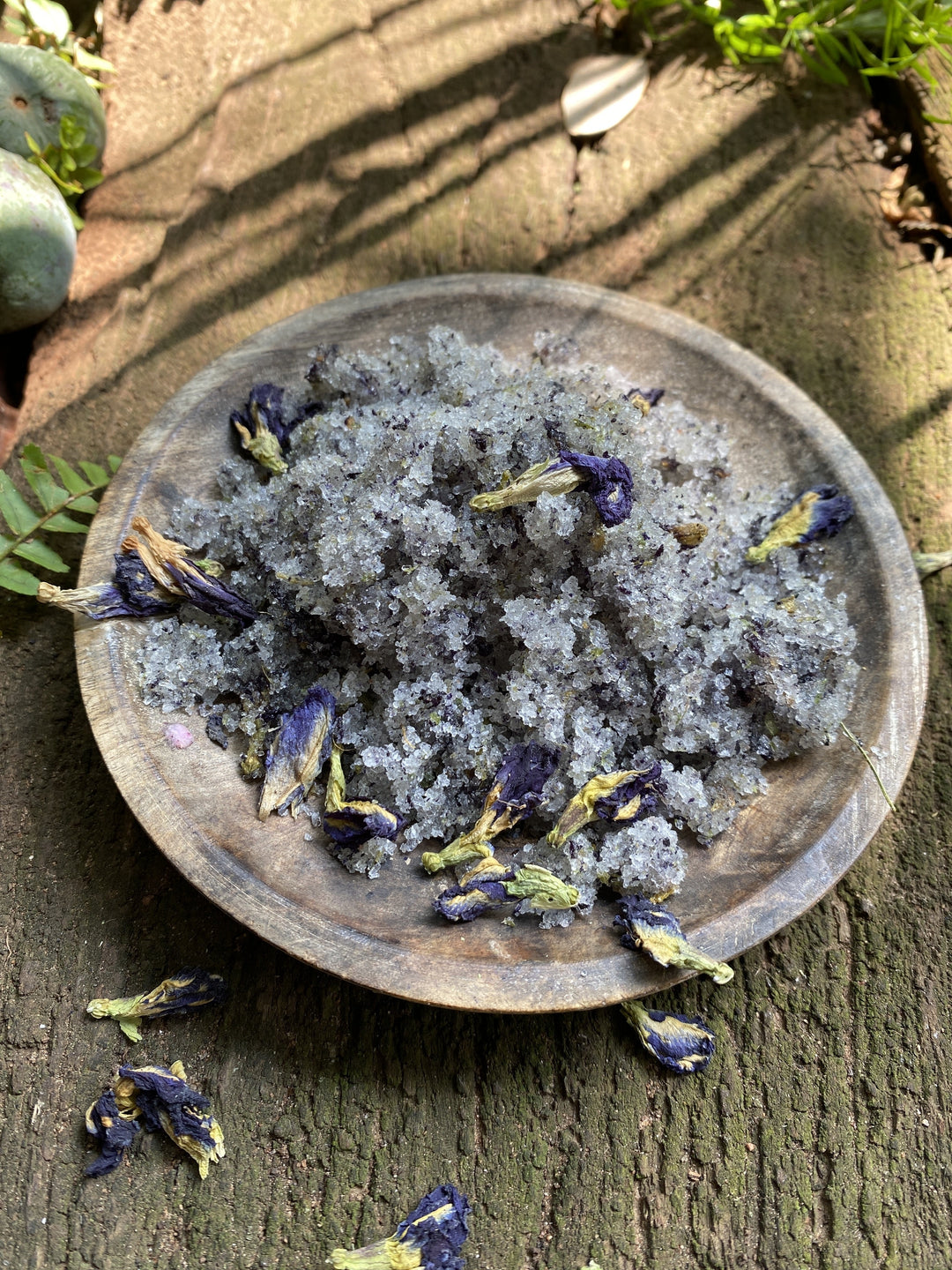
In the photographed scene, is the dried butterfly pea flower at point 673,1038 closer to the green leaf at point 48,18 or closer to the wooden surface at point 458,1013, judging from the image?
the wooden surface at point 458,1013

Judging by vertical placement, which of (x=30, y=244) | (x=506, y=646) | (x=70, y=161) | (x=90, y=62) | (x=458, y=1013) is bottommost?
(x=458, y=1013)

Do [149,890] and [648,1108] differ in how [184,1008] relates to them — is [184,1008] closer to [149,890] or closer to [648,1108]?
[149,890]

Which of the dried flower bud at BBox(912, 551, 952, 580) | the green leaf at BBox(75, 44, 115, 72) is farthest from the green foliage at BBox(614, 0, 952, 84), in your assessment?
the green leaf at BBox(75, 44, 115, 72)

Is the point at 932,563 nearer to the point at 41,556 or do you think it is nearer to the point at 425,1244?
the point at 425,1244

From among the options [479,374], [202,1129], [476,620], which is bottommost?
[202,1129]

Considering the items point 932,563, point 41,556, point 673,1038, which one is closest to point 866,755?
point 673,1038

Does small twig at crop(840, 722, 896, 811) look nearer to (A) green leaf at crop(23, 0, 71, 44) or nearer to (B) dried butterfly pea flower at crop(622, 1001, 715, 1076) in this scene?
(B) dried butterfly pea flower at crop(622, 1001, 715, 1076)

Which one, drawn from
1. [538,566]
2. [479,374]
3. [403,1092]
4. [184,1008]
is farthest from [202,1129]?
[479,374]
